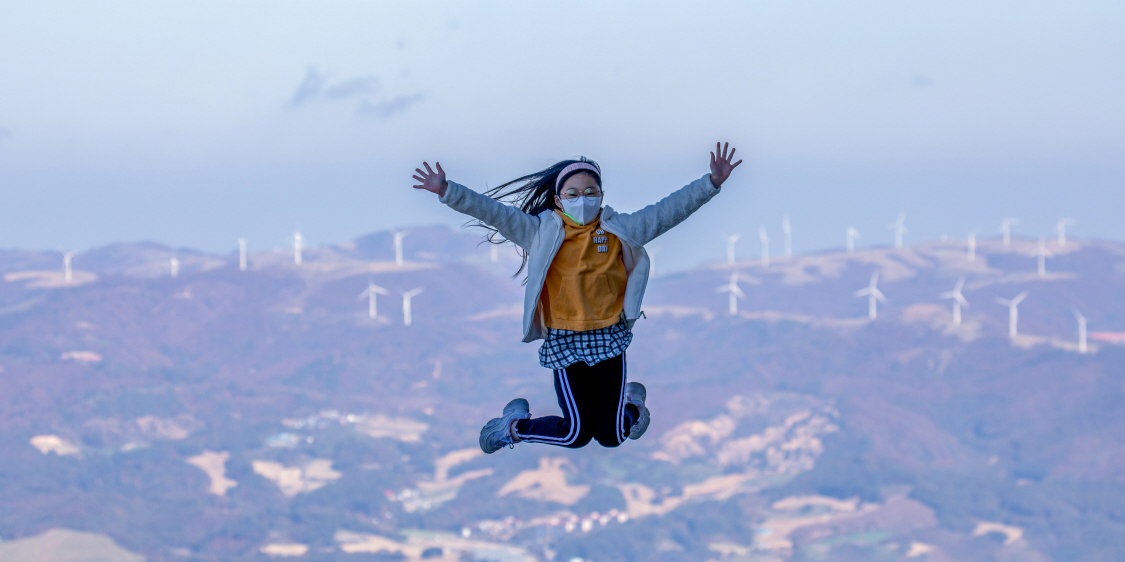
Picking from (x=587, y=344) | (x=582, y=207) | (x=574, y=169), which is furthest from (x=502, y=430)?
(x=574, y=169)

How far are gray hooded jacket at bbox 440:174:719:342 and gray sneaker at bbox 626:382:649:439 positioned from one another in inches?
56.8

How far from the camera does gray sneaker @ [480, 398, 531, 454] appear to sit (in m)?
15.4

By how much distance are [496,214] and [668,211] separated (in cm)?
184

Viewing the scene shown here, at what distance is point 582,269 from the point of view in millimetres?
14500

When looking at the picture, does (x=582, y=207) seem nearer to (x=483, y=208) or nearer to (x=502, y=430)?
(x=483, y=208)

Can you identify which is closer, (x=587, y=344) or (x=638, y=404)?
(x=587, y=344)

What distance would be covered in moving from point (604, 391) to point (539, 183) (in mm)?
2450

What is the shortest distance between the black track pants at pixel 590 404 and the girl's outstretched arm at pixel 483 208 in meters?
1.62

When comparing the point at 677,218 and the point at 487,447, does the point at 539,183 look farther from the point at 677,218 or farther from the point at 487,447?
the point at 487,447

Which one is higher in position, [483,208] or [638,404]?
[483,208]

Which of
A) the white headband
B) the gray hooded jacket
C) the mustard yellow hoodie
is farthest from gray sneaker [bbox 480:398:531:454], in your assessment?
the white headband

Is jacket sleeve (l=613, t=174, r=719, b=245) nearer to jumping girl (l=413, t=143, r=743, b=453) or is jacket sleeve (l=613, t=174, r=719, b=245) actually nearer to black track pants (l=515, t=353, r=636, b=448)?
jumping girl (l=413, t=143, r=743, b=453)

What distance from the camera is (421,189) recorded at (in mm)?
13445

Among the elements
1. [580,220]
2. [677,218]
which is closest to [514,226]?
[580,220]
